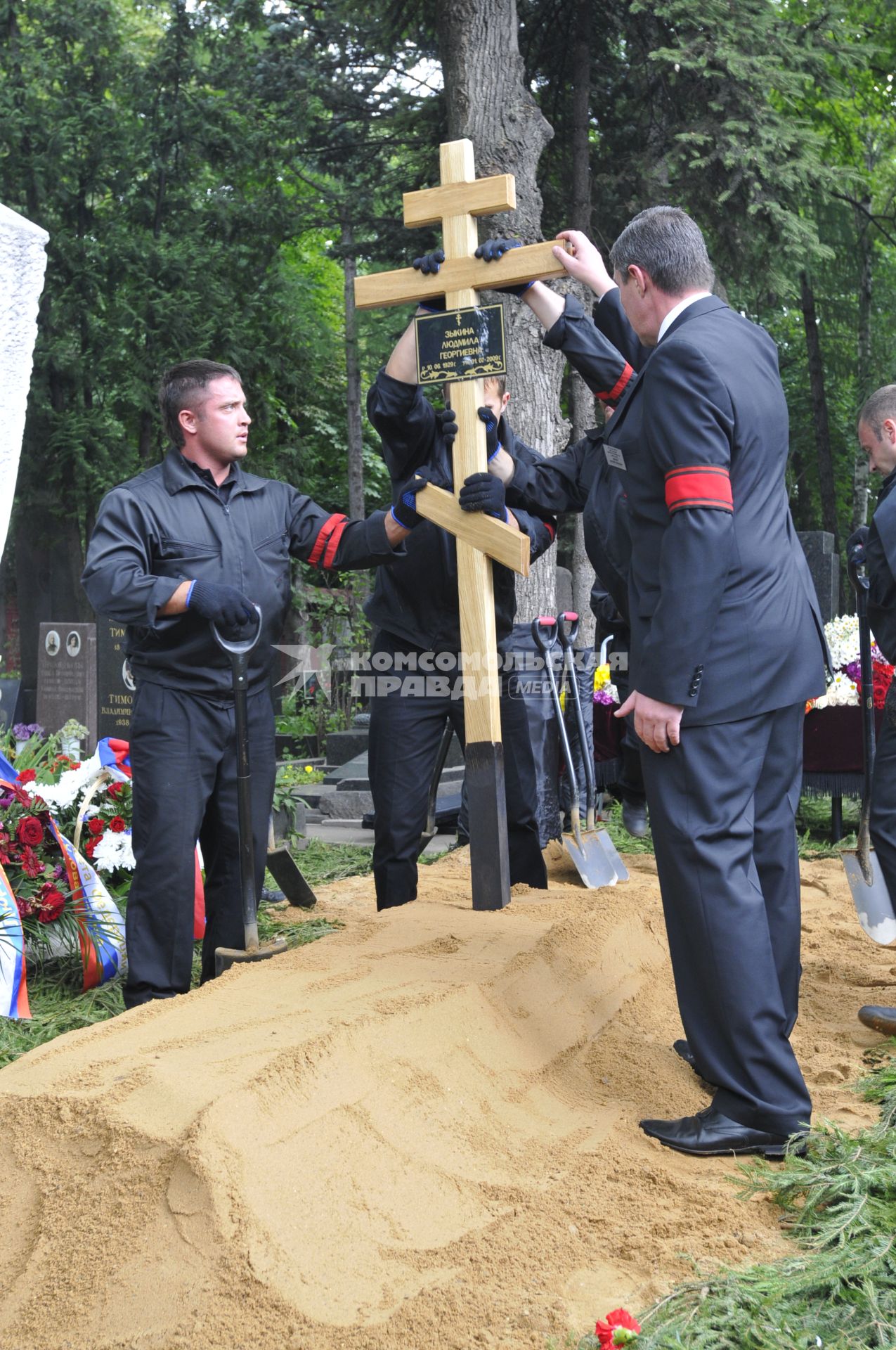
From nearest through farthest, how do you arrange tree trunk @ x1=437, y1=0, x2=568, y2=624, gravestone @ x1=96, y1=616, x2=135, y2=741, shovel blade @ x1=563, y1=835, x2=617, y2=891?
shovel blade @ x1=563, y1=835, x2=617, y2=891 < gravestone @ x1=96, y1=616, x2=135, y2=741 < tree trunk @ x1=437, y1=0, x2=568, y2=624

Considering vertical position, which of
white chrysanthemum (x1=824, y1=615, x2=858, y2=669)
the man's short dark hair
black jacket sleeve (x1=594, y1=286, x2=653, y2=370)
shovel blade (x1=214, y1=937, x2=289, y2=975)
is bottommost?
shovel blade (x1=214, y1=937, x2=289, y2=975)

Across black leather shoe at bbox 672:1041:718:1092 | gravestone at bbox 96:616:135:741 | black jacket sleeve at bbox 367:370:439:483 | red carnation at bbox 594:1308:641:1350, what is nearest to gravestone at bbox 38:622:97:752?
gravestone at bbox 96:616:135:741

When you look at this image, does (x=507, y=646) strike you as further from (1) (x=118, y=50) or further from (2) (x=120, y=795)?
(1) (x=118, y=50)

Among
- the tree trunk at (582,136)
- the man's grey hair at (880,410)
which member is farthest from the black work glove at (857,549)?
the tree trunk at (582,136)

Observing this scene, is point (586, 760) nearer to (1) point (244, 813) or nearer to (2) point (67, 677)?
(1) point (244, 813)

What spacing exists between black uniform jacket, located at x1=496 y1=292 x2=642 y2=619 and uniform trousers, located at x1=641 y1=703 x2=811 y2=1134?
0.57 metres

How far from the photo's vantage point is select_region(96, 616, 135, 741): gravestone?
9305 mm

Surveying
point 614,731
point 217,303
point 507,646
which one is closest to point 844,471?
point 217,303

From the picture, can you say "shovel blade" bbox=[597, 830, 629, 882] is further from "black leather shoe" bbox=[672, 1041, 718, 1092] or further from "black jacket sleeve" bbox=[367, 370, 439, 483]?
"black leather shoe" bbox=[672, 1041, 718, 1092]

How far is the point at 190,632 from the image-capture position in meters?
3.88

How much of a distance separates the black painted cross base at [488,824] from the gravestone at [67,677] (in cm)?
571

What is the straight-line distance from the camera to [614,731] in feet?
25.7

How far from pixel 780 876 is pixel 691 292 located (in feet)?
4.86

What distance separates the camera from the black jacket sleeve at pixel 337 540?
4.29 m
